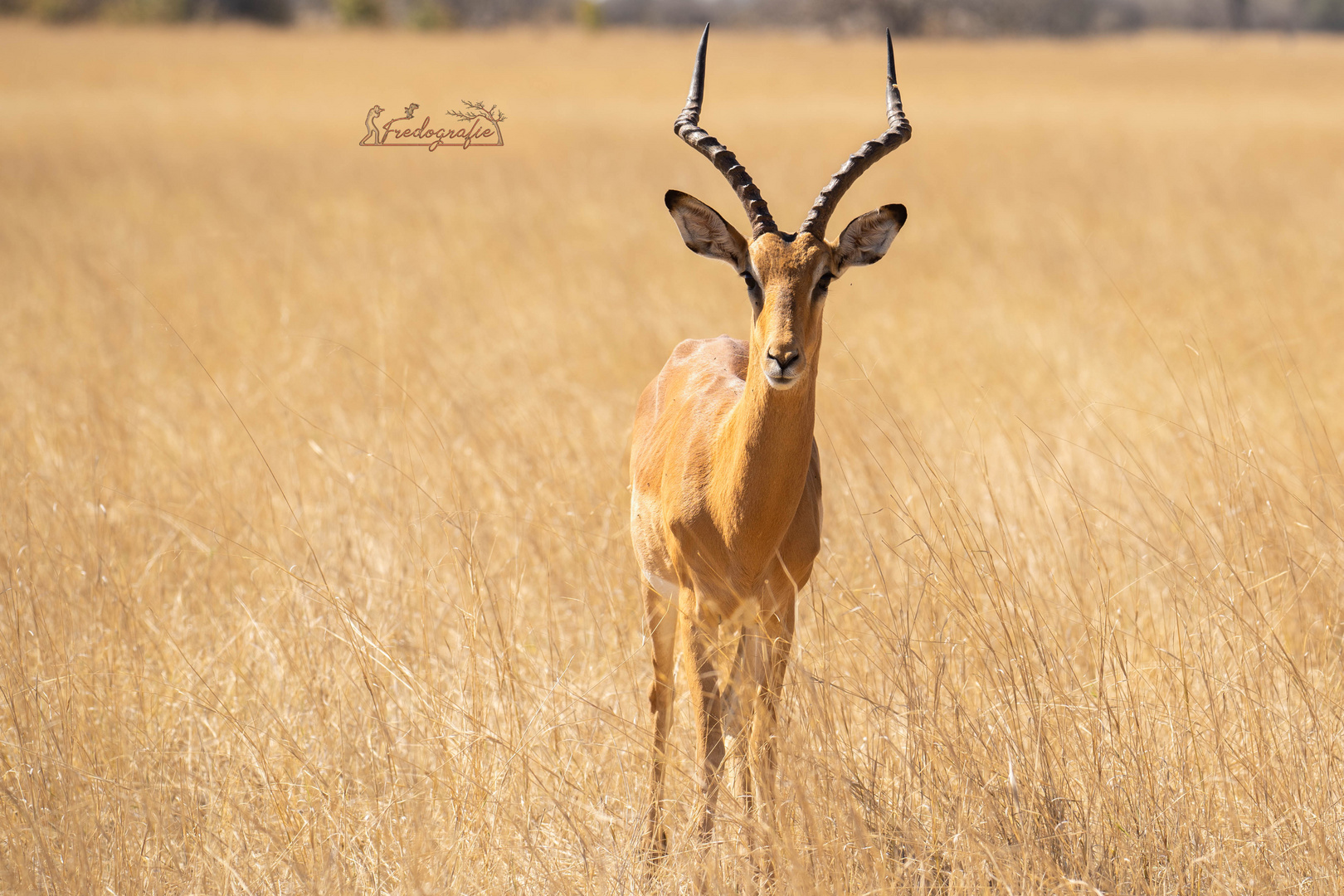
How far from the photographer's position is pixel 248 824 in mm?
3270

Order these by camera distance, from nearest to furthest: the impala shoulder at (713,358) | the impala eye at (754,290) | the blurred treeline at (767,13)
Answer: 1. the impala eye at (754,290)
2. the impala shoulder at (713,358)
3. the blurred treeline at (767,13)

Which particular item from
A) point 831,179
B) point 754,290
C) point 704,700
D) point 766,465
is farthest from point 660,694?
point 831,179

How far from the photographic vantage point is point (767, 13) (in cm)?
7406

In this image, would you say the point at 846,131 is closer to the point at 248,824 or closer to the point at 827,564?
the point at 827,564

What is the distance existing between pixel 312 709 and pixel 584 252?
751 cm

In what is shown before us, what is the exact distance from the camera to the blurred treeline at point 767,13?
40.3 metres

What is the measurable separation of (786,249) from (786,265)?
0.17ft

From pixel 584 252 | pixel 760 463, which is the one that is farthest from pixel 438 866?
pixel 584 252

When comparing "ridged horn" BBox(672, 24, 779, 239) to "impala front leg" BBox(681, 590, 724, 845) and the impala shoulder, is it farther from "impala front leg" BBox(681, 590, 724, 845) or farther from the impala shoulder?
"impala front leg" BBox(681, 590, 724, 845)

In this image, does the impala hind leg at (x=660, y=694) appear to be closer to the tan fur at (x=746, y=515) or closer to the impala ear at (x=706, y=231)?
the tan fur at (x=746, y=515)

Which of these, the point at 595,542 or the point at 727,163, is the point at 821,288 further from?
the point at 595,542

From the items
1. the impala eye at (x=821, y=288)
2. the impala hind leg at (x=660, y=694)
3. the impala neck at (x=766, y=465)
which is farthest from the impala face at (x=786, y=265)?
the impala hind leg at (x=660, y=694)

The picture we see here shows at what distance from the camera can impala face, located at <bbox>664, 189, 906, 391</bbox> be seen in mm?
2863

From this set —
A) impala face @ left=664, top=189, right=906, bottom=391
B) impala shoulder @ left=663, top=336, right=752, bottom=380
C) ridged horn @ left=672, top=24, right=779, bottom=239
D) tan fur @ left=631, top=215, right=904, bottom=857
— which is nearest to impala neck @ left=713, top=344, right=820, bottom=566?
tan fur @ left=631, top=215, right=904, bottom=857
